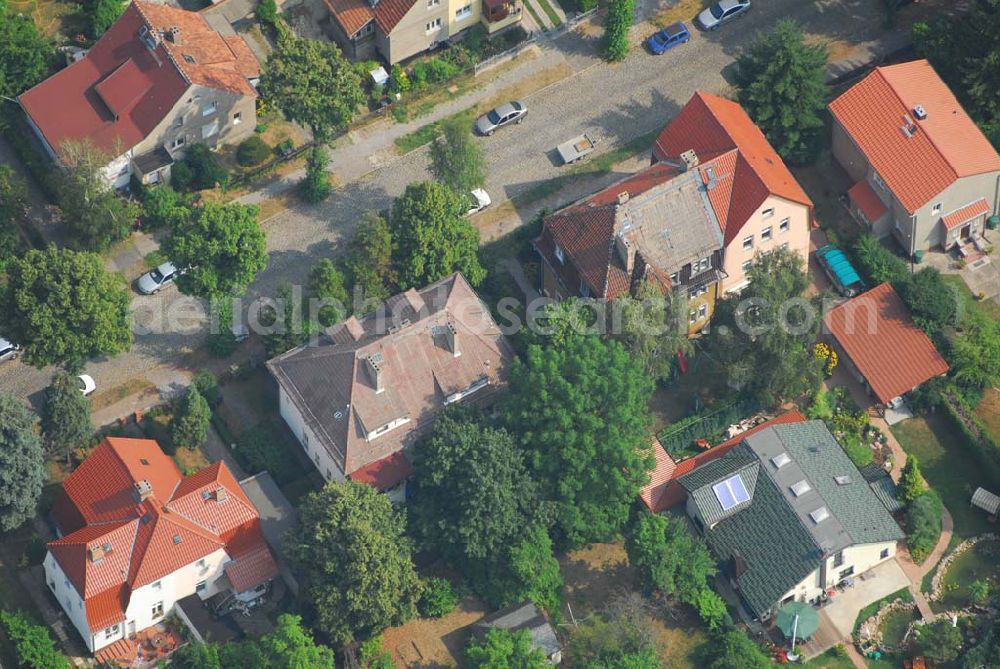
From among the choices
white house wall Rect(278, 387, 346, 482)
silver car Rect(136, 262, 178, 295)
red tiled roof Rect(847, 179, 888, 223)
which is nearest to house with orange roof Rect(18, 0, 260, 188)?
silver car Rect(136, 262, 178, 295)

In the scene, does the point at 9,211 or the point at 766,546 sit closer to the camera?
the point at 766,546

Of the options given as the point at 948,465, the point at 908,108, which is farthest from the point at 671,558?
the point at 908,108

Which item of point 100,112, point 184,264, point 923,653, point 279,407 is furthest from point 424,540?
point 100,112

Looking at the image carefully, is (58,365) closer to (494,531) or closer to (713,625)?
(494,531)

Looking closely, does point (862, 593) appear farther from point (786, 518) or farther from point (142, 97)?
point (142, 97)

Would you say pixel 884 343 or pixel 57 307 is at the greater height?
pixel 57 307

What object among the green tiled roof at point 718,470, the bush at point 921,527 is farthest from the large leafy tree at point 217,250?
the bush at point 921,527

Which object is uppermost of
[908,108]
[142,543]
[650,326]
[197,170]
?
[197,170]
